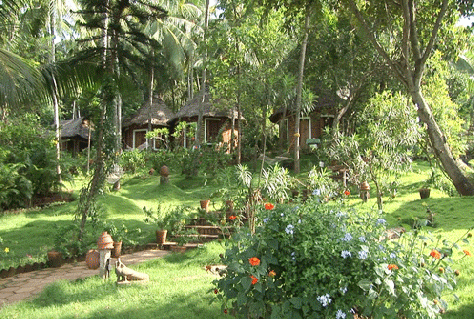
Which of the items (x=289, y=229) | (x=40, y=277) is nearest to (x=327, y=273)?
(x=289, y=229)

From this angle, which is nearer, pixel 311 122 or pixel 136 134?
pixel 311 122

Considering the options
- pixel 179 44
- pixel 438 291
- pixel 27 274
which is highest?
pixel 179 44

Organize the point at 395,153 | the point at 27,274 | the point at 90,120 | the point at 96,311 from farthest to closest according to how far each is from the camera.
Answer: the point at 395,153 → the point at 90,120 → the point at 27,274 → the point at 96,311

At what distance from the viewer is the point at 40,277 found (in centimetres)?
625

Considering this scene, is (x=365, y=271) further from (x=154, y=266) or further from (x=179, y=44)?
(x=179, y=44)

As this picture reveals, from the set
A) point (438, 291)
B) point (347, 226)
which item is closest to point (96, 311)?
point (347, 226)

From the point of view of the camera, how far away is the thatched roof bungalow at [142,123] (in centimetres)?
2625

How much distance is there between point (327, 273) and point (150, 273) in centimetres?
382

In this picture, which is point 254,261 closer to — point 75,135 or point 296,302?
point 296,302

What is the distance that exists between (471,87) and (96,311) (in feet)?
66.2

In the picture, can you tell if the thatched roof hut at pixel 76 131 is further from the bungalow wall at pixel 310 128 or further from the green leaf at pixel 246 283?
the green leaf at pixel 246 283

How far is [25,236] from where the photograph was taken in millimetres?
8859

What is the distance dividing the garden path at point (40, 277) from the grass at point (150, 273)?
363mm

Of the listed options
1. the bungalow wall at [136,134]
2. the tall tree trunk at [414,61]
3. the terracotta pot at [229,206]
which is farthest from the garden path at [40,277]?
the bungalow wall at [136,134]
